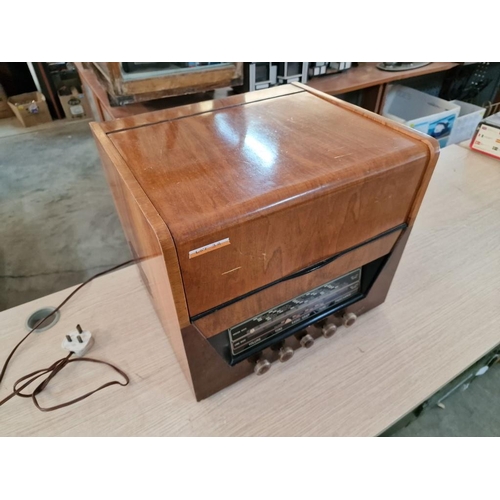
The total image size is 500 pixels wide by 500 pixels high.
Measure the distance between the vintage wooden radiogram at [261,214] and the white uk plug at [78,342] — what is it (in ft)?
0.70

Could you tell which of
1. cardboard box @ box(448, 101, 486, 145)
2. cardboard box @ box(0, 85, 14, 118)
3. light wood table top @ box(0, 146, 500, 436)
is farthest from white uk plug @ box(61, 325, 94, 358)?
cardboard box @ box(0, 85, 14, 118)

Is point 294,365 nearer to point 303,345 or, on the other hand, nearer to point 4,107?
point 303,345

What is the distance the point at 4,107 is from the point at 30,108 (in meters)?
0.37

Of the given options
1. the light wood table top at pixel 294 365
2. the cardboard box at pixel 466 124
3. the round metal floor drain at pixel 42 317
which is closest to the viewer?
the light wood table top at pixel 294 365

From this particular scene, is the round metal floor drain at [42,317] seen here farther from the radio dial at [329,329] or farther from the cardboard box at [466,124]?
the cardboard box at [466,124]

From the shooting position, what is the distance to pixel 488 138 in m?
1.11

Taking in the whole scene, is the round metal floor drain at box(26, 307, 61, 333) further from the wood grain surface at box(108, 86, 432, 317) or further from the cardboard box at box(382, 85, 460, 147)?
the cardboard box at box(382, 85, 460, 147)

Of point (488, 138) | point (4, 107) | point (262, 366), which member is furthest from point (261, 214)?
point (4, 107)

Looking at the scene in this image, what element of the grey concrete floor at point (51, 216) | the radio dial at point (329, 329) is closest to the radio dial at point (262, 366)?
the radio dial at point (329, 329)

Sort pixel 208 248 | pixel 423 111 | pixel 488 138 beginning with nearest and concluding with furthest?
pixel 208 248, pixel 488 138, pixel 423 111

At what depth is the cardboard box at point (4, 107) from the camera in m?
2.91

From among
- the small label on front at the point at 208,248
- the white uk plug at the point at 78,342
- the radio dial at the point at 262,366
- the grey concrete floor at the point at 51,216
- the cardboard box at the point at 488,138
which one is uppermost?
the small label on front at the point at 208,248

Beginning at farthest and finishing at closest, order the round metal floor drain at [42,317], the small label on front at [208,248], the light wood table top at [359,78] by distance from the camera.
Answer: the light wood table top at [359,78] → the round metal floor drain at [42,317] → the small label on front at [208,248]

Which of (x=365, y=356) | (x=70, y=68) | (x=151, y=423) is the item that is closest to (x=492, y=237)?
(x=365, y=356)
